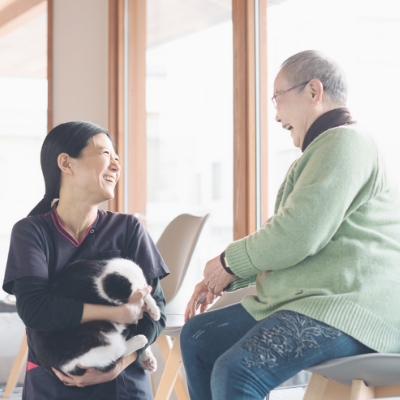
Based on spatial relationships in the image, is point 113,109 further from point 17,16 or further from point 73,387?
point 73,387

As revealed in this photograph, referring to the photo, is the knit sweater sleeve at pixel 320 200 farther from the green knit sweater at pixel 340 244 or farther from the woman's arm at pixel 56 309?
the woman's arm at pixel 56 309

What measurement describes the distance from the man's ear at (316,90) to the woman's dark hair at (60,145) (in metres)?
0.51

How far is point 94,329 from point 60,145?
1.47ft

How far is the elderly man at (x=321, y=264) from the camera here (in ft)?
4.17

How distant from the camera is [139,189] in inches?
147

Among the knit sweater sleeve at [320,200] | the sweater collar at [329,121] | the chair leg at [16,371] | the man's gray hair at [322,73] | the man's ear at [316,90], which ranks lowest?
the chair leg at [16,371]

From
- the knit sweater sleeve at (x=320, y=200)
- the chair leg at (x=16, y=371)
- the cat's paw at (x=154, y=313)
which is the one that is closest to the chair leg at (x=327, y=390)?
the knit sweater sleeve at (x=320, y=200)

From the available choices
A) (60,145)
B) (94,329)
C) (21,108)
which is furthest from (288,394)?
(21,108)

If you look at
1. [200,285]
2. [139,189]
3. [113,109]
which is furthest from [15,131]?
[200,285]

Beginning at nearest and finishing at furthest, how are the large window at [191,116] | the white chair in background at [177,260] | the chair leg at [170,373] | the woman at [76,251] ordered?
1. the woman at [76,251]
2. the chair leg at [170,373]
3. the white chair in background at [177,260]
4. the large window at [191,116]

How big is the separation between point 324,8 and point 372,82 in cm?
36

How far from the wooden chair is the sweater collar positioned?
53 centimetres

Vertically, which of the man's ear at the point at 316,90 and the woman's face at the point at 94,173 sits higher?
the man's ear at the point at 316,90

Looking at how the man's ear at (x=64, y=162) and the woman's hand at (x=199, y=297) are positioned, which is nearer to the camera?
the man's ear at (x=64, y=162)
